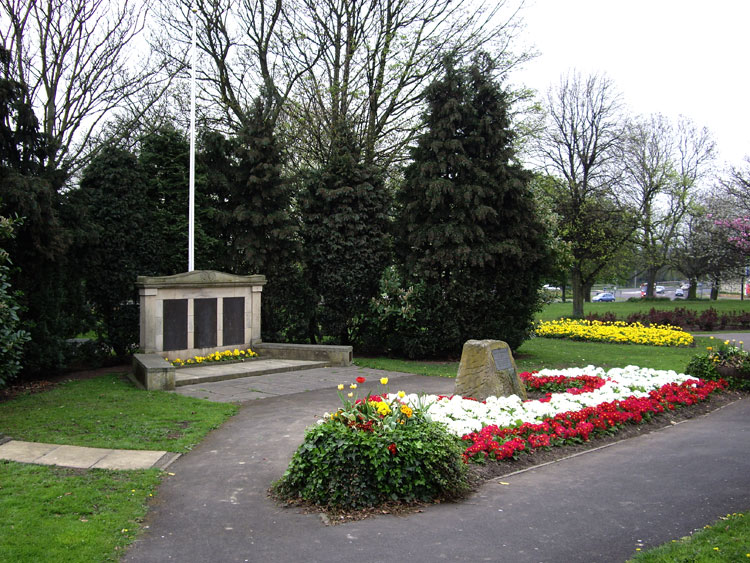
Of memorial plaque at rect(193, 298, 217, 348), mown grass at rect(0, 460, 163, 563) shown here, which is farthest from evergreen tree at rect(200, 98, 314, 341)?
mown grass at rect(0, 460, 163, 563)

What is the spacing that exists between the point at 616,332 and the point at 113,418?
1951 centimetres

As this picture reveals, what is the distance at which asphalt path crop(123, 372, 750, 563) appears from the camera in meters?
4.50

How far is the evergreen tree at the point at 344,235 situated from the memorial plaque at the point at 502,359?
306 inches

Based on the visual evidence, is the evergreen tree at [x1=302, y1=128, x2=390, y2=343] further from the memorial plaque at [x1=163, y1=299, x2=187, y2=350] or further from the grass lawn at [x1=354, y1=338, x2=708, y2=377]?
the memorial plaque at [x1=163, y1=299, x2=187, y2=350]

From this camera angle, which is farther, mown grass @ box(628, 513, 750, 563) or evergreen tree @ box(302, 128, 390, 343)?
evergreen tree @ box(302, 128, 390, 343)

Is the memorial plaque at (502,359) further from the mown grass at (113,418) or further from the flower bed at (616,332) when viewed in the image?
the flower bed at (616,332)

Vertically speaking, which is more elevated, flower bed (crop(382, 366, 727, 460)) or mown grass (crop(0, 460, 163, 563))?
flower bed (crop(382, 366, 727, 460))

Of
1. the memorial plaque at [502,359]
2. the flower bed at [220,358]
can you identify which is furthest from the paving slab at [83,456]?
the flower bed at [220,358]

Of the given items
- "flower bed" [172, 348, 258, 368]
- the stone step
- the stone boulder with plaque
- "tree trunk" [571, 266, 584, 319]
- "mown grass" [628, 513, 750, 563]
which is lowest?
"mown grass" [628, 513, 750, 563]

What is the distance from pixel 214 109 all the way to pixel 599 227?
19.5 meters

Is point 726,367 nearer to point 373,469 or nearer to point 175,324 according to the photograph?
point 373,469

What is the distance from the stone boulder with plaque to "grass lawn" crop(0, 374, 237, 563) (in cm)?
390

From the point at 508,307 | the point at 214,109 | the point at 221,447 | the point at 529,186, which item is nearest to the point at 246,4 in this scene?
the point at 214,109

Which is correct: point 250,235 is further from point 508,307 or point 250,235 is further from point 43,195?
point 508,307
